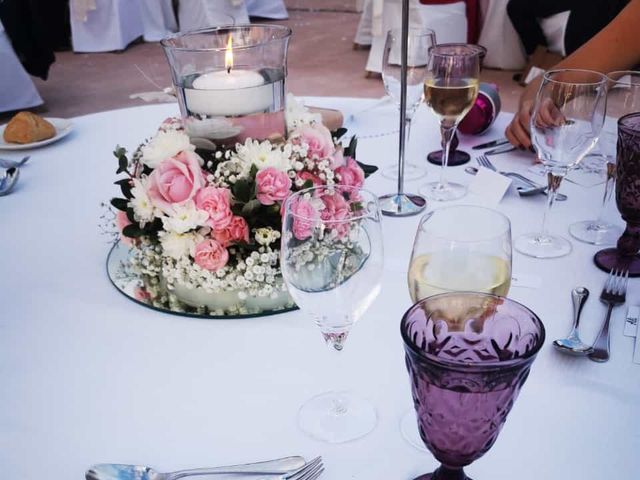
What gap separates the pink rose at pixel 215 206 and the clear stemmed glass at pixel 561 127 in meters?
0.41

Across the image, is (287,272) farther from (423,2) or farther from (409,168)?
(423,2)

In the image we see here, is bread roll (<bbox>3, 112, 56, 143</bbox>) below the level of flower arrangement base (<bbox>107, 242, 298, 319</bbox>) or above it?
above

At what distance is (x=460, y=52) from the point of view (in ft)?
3.42

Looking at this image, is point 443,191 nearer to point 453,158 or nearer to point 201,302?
point 453,158

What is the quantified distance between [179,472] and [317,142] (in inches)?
17.0

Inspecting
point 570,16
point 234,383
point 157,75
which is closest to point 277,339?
point 234,383

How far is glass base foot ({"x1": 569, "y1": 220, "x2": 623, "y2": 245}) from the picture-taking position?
0.89 m

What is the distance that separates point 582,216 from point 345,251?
57 centimetres

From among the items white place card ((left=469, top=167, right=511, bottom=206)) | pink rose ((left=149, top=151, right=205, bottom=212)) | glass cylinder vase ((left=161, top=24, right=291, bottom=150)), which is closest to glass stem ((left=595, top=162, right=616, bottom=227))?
white place card ((left=469, top=167, right=511, bottom=206))

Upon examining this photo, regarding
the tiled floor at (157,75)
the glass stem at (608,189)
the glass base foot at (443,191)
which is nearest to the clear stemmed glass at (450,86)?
the glass base foot at (443,191)

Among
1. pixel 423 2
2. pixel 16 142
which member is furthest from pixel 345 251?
pixel 423 2

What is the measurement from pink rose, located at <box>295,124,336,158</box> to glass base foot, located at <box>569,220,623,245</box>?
38cm

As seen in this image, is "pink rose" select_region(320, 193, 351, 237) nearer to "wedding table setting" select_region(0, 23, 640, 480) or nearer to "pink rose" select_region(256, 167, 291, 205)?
"wedding table setting" select_region(0, 23, 640, 480)

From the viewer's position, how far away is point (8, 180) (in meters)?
1.10
